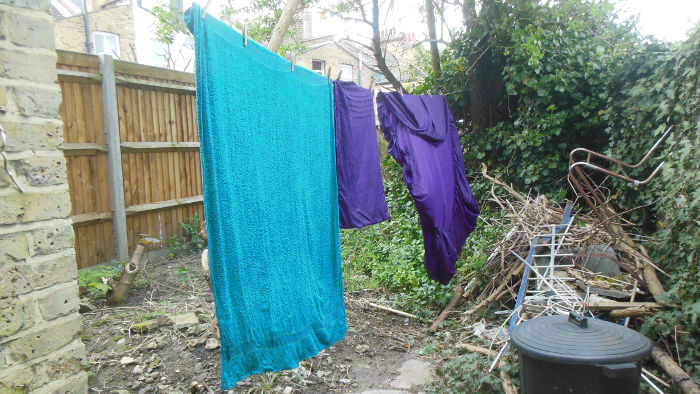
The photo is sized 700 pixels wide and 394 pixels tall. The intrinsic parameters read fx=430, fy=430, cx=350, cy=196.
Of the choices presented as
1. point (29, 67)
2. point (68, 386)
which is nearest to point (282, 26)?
A: point (29, 67)

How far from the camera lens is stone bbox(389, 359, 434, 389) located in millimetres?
3018

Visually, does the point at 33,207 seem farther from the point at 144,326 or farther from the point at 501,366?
the point at 501,366

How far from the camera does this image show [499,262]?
396 centimetres

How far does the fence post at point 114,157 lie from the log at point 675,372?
4.94m

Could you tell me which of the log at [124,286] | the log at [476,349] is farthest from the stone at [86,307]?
the log at [476,349]

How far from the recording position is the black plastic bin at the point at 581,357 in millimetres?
1864

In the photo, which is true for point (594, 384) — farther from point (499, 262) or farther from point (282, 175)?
point (499, 262)

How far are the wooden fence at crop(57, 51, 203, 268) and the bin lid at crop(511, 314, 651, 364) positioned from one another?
4403mm

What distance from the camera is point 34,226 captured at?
1726mm

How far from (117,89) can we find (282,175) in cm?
374

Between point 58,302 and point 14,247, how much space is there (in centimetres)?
30

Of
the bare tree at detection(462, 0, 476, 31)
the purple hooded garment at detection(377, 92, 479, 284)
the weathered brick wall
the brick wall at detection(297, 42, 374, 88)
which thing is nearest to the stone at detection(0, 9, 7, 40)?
the purple hooded garment at detection(377, 92, 479, 284)

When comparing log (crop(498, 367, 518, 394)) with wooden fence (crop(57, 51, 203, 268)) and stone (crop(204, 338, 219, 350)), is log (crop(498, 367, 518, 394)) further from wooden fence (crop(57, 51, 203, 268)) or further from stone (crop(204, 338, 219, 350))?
wooden fence (crop(57, 51, 203, 268))

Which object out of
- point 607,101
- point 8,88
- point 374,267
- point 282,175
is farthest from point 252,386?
point 607,101
